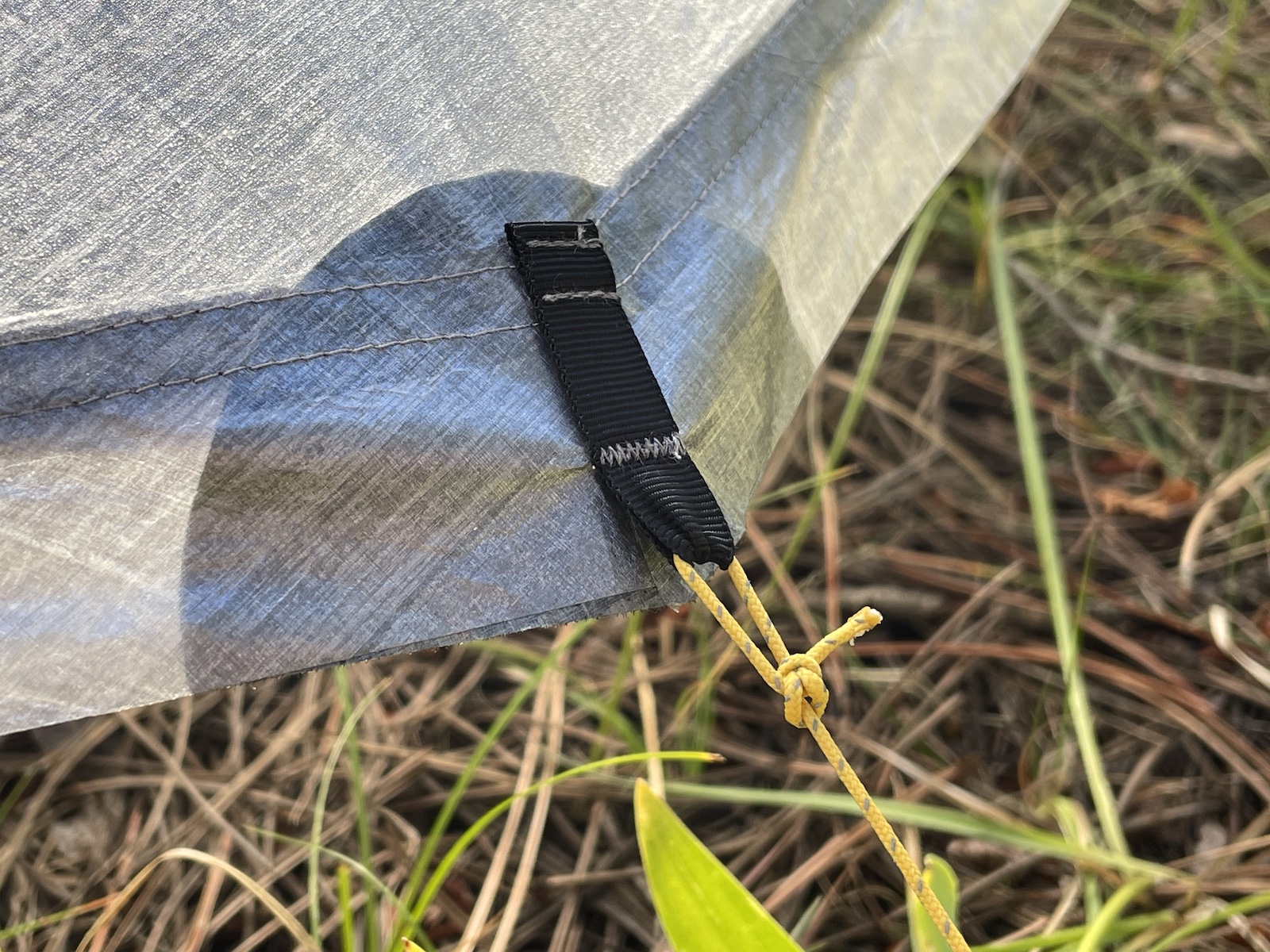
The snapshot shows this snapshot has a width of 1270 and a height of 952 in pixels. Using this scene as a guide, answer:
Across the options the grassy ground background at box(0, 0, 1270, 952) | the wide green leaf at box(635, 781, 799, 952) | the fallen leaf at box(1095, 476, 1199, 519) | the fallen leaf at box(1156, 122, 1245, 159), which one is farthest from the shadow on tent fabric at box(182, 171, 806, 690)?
the fallen leaf at box(1156, 122, 1245, 159)

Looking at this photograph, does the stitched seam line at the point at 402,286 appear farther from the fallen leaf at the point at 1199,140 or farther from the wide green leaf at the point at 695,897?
the fallen leaf at the point at 1199,140

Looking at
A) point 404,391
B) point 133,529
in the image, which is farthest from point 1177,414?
point 133,529

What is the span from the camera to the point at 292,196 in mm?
459

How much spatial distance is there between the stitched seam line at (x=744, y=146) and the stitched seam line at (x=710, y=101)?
0.03 m

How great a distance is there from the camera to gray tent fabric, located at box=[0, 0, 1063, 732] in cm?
44

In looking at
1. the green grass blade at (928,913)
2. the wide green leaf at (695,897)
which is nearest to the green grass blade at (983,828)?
the green grass blade at (928,913)

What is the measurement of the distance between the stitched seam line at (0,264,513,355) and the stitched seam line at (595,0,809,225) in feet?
0.26

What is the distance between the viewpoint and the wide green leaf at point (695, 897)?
0.50 meters

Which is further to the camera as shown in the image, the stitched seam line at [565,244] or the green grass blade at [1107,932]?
the green grass blade at [1107,932]

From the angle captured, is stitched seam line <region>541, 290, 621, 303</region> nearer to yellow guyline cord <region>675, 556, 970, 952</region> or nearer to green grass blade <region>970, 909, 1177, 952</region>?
yellow guyline cord <region>675, 556, 970, 952</region>

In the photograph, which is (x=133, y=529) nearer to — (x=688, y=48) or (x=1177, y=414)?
(x=688, y=48)

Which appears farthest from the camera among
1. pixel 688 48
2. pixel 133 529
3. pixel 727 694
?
pixel 727 694

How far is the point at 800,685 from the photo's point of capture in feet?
1.61

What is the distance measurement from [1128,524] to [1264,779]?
297 millimetres
